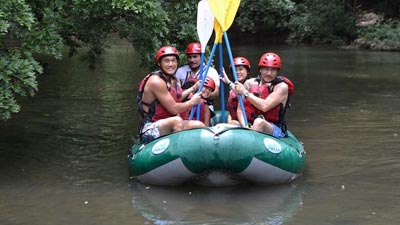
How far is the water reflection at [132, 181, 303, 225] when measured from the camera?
217 inches

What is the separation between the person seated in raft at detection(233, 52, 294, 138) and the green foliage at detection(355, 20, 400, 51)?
20813 mm

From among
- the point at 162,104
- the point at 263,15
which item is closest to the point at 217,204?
the point at 162,104

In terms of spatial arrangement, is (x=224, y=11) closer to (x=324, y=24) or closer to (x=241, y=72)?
(x=241, y=72)

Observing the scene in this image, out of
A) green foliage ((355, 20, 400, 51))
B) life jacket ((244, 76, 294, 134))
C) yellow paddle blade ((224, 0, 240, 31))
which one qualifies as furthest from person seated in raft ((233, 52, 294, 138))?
green foliage ((355, 20, 400, 51))

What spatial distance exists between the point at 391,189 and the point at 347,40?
83.0 feet

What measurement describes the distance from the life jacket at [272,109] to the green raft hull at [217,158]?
0.35 meters

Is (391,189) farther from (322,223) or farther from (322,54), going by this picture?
(322,54)

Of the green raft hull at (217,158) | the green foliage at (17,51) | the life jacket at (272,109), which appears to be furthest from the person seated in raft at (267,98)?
the green foliage at (17,51)

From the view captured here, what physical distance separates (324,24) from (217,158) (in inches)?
1073

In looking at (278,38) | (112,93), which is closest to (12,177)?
(112,93)

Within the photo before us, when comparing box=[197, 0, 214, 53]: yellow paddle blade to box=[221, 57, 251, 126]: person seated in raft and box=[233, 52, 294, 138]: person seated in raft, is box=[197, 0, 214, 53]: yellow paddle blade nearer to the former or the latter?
box=[221, 57, 251, 126]: person seated in raft

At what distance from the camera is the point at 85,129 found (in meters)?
9.80

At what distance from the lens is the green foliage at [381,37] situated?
2650 centimetres

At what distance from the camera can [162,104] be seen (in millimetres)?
6578
